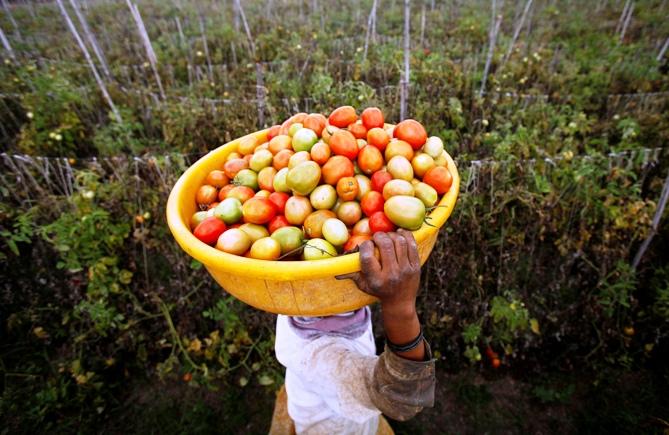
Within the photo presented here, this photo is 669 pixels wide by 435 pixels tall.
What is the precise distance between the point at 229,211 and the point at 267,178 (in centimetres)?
25

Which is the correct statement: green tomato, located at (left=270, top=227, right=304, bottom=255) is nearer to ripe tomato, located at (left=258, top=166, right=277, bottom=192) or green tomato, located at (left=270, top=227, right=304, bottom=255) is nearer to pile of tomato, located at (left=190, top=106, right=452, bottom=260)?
pile of tomato, located at (left=190, top=106, right=452, bottom=260)

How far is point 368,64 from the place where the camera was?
4.75m

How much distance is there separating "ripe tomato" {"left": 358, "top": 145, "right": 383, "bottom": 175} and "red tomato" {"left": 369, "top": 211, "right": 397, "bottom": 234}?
0.88 feet

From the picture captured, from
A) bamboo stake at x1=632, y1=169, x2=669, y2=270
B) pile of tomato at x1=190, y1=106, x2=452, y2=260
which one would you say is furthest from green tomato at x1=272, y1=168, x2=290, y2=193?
bamboo stake at x1=632, y1=169, x2=669, y2=270

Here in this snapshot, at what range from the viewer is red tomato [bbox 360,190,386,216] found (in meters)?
1.45

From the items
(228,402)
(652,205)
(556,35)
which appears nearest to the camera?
(652,205)

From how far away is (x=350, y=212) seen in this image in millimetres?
1485

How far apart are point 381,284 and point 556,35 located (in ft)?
23.4

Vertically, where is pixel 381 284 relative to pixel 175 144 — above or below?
above

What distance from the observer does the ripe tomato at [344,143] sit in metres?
1.57

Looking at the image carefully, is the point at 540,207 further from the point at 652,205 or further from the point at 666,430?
the point at 666,430

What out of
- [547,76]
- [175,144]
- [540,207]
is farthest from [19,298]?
[547,76]

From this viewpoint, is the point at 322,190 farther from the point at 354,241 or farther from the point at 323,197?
the point at 354,241

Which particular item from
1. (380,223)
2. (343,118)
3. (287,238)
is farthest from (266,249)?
(343,118)
